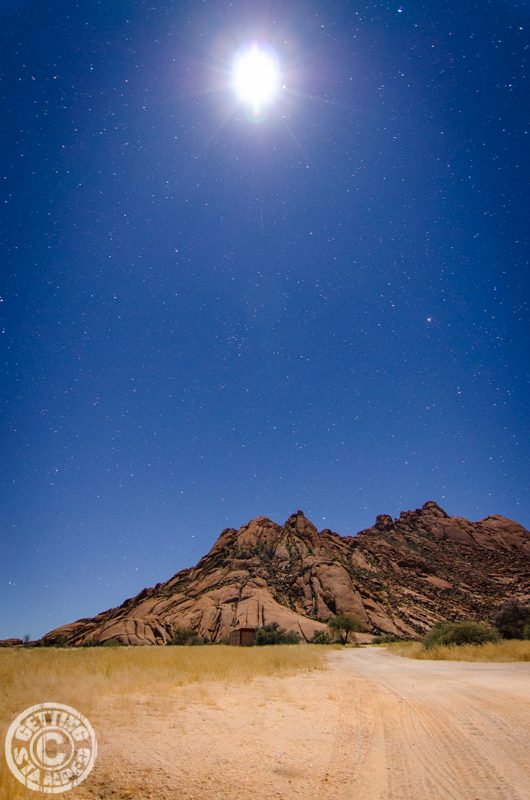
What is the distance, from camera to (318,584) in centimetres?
6994

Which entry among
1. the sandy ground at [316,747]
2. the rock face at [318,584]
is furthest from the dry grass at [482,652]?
the rock face at [318,584]

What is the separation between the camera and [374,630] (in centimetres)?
6212

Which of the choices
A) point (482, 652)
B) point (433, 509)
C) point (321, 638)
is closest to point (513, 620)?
point (482, 652)

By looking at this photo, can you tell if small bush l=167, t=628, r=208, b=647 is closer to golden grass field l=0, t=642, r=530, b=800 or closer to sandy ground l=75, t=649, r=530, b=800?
golden grass field l=0, t=642, r=530, b=800

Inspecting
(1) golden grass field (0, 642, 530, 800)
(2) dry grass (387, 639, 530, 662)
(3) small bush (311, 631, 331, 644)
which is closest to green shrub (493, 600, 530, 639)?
(2) dry grass (387, 639, 530, 662)

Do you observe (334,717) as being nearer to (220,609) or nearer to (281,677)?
(281,677)

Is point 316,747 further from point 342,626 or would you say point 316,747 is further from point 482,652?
point 342,626

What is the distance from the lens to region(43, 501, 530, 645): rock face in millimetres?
57938

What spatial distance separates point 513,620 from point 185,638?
A: 37.7 meters

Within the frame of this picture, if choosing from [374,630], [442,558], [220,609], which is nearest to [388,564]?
[442,558]

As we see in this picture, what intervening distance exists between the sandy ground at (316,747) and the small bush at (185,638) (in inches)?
1775

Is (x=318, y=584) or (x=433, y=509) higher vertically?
(x=433, y=509)

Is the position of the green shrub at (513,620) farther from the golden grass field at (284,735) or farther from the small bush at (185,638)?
the small bush at (185,638)

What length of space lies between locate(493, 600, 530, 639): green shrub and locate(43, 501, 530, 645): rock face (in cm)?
2856
